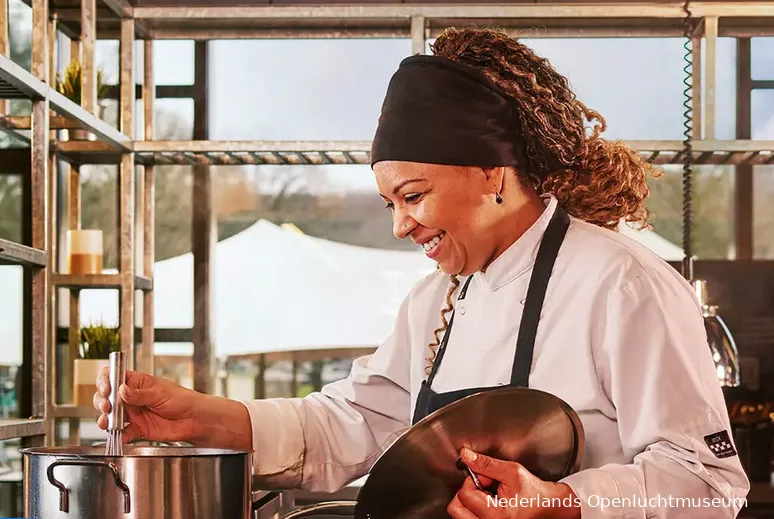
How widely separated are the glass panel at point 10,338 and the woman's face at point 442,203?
2211 millimetres

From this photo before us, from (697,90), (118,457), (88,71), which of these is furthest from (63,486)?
(697,90)

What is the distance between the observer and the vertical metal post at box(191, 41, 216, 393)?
13.0 ft

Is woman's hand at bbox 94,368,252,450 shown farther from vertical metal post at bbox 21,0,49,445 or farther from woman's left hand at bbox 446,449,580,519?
vertical metal post at bbox 21,0,49,445

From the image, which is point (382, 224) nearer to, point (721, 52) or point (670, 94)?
point (670, 94)

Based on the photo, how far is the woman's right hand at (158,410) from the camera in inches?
62.7

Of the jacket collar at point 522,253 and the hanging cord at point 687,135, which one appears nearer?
the jacket collar at point 522,253

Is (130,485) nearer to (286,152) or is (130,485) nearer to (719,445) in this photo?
(719,445)

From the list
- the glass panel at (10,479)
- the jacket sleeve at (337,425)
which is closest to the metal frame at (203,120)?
the glass panel at (10,479)

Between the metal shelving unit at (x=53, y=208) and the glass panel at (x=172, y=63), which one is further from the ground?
the glass panel at (x=172, y=63)

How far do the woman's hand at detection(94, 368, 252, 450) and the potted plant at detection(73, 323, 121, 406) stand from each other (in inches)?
75.4

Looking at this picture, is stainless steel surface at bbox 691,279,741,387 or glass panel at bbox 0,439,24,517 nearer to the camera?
stainless steel surface at bbox 691,279,741,387

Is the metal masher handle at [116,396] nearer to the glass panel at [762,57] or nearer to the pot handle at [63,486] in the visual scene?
the pot handle at [63,486]

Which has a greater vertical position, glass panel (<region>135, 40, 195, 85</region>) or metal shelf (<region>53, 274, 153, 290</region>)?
glass panel (<region>135, 40, 195, 85</region>)

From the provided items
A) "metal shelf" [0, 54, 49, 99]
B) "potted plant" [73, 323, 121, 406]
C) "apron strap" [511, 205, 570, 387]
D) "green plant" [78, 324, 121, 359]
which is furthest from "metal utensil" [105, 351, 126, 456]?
"green plant" [78, 324, 121, 359]
